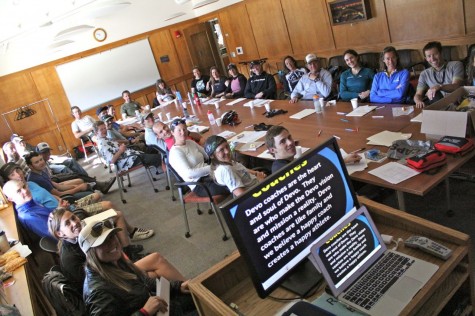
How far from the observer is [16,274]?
2631 mm

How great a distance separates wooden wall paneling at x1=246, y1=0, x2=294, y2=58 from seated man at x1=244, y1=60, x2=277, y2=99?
1.91 metres

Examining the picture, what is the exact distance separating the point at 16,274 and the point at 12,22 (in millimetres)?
7041

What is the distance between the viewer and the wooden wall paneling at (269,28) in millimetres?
7830

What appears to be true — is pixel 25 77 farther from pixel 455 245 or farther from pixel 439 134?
pixel 455 245

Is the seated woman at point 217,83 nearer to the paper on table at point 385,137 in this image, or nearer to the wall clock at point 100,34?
the wall clock at point 100,34

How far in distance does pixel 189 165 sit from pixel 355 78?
2.49 metres

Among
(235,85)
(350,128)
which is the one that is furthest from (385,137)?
(235,85)

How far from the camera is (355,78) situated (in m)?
4.83

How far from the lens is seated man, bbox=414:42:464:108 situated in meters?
3.76

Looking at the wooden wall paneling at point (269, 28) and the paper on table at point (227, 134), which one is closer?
the paper on table at point (227, 134)

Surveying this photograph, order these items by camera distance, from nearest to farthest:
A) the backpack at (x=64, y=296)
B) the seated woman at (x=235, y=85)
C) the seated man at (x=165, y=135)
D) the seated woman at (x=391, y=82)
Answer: the backpack at (x=64, y=296) < the seated woman at (x=391, y=82) < the seated man at (x=165, y=135) < the seated woman at (x=235, y=85)

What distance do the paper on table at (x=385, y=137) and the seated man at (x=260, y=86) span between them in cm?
316

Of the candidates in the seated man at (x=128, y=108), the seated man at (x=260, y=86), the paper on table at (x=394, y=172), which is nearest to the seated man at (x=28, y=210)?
the paper on table at (x=394, y=172)

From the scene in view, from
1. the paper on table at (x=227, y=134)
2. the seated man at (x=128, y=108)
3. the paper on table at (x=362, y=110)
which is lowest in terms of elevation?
the paper on table at (x=362, y=110)
